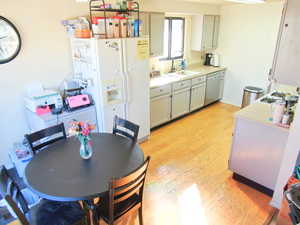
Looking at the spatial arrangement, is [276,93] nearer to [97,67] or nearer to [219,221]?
[219,221]

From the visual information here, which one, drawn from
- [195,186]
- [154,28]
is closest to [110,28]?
[154,28]

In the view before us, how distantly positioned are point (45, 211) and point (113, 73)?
6.13 ft

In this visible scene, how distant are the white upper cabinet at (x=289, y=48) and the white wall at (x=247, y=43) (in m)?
2.61

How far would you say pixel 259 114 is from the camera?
2.62 meters

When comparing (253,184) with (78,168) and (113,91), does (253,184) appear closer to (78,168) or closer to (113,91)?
(78,168)

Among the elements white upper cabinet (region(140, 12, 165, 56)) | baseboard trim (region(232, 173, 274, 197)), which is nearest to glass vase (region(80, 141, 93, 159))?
baseboard trim (region(232, 173, 274, 197))

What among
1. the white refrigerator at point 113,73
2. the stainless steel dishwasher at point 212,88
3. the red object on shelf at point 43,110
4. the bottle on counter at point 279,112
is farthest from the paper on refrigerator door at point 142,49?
the stainless steel dishwasher at point 212,88

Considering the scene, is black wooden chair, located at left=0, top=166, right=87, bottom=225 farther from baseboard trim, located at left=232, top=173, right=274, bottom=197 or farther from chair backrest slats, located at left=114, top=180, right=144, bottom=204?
baseboard trim, located at left=232, top=173, right=274, bottom=197

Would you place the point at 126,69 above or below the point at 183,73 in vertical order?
above

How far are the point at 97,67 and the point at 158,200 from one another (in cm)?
183

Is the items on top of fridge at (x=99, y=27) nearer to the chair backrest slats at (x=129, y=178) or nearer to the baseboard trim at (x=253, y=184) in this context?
the chair backrest slats at (x=129, y=178)

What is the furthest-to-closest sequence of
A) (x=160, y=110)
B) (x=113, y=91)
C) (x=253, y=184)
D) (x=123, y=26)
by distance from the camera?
(x=160, y=110) < (x=113, y=91) < (x=123, y=26) < (x=253, y=184)

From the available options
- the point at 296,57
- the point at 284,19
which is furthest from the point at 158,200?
the point at 284,19

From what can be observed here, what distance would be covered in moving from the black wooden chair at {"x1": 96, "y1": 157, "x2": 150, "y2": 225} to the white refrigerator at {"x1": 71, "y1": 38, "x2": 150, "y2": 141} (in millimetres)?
1482
